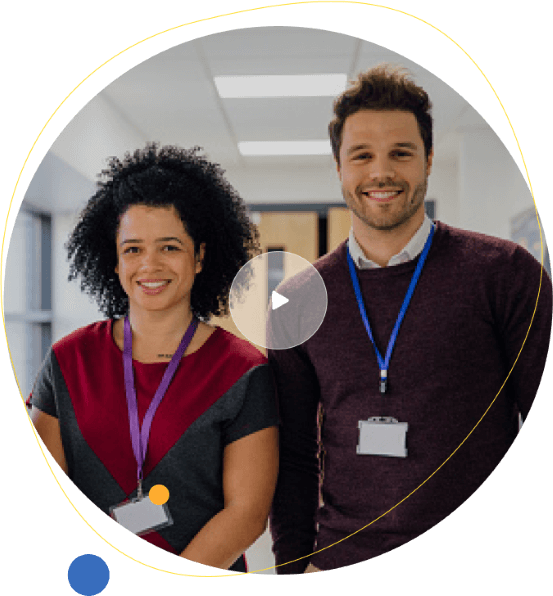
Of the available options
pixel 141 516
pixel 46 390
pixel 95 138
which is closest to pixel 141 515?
pixel 141 516

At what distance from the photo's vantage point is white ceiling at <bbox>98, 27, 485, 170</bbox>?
1.00 metres

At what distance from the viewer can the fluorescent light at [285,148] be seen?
1.01 metres

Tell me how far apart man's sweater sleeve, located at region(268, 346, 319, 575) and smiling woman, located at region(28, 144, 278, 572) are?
0.02 metres

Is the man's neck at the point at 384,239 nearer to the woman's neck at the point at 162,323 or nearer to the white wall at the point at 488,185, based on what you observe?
the white wall at the point at 488,185

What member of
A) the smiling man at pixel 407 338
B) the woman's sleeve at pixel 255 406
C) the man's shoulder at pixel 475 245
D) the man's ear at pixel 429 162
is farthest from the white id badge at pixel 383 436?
the man's ear at pixel 429 162

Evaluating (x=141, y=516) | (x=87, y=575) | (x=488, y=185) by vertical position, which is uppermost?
(x=488, y=185)

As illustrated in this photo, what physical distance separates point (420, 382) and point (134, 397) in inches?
19.1

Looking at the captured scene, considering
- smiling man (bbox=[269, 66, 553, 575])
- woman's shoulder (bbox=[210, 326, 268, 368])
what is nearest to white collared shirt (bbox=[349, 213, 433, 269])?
smiling man (bbox=[269, 66, 553, 575])

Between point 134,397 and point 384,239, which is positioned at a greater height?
point 384,239

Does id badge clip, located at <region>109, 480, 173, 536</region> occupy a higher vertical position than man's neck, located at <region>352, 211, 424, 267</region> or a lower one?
lower

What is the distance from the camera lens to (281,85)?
3.39 feet

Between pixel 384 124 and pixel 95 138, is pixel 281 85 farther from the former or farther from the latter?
pixel 95 138

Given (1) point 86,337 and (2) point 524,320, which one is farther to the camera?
(1) point 86,337

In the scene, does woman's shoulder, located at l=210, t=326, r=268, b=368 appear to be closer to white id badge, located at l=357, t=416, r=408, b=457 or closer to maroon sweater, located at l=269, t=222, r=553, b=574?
maroon sweater, located at l=269, t=222, r=553, b=574
